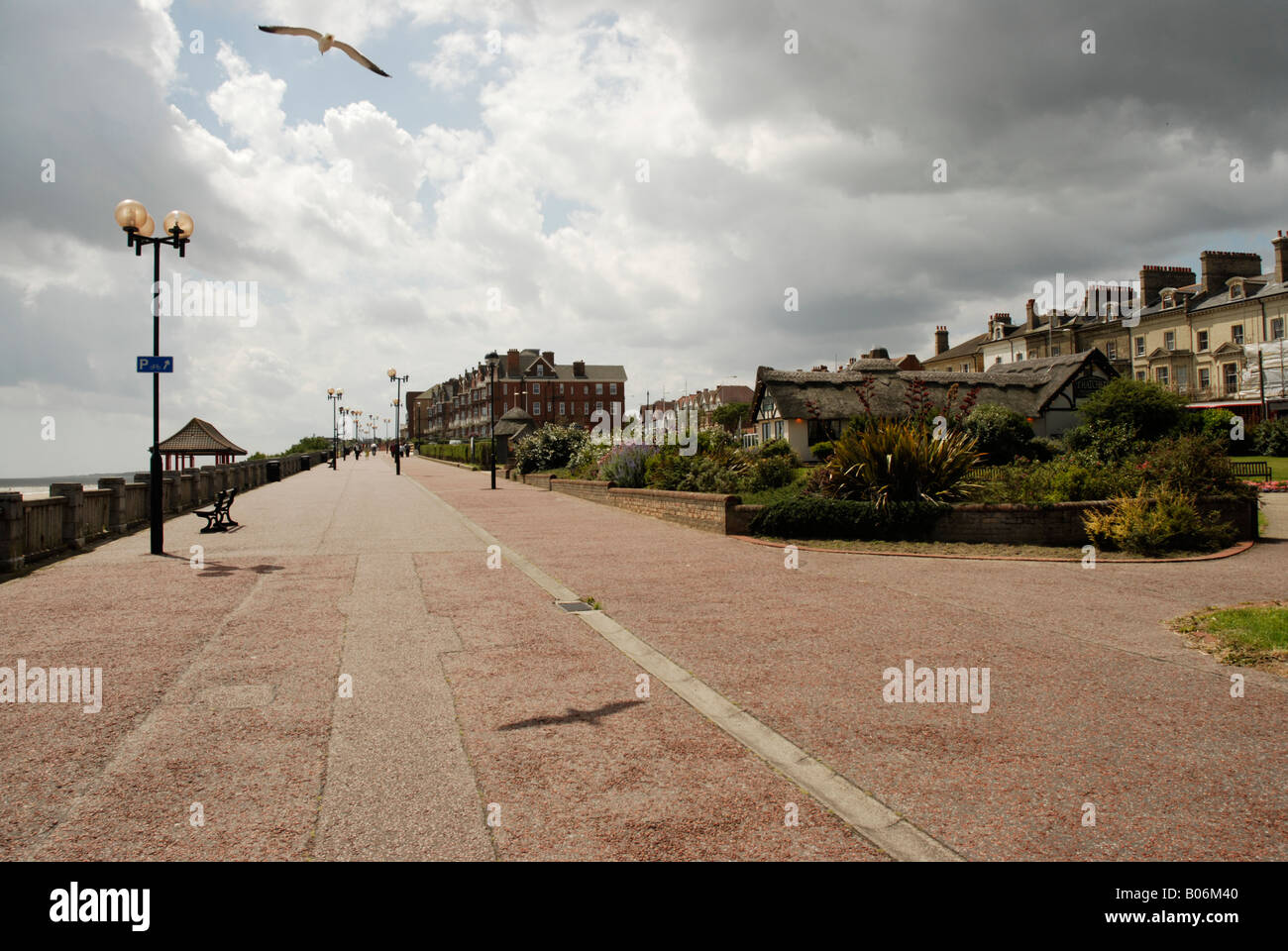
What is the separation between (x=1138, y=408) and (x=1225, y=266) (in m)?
38.9

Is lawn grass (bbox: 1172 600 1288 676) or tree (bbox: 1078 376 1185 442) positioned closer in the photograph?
lawn grass (bbox: 1172 600 1288 676)

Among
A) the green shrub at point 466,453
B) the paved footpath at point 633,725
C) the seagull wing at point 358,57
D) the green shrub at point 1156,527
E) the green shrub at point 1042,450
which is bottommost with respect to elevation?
the paved footpath at point 633,725

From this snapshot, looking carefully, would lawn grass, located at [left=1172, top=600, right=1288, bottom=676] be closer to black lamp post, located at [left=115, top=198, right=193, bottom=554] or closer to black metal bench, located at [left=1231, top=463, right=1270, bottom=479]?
black lamp post, located at [left=115, top=198, right=193, bottom=554]

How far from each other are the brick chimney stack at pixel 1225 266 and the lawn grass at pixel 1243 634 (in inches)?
2535

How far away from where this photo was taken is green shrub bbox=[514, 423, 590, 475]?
3503 centimetres

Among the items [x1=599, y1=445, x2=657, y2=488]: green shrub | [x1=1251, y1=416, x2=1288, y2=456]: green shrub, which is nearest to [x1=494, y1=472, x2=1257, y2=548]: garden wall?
[x1=599, y1=445, x2=657, y2=488]: green shrub

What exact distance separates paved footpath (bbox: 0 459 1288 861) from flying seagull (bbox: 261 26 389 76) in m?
5.34

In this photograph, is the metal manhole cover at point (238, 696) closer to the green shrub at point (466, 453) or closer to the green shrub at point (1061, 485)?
the green shrub at point (1061, 485)

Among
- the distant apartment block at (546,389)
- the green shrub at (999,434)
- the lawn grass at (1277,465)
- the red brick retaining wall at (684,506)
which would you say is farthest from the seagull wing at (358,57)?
the distant apartment block at (546,389)

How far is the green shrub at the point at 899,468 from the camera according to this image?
14.1 meters

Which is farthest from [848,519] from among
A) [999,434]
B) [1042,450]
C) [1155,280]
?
[1155,280]

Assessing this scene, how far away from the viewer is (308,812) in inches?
141

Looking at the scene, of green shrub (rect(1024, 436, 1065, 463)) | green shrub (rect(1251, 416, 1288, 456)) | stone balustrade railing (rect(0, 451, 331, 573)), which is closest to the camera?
stone balustrade railing (rect(0, 451, 331, 573))
